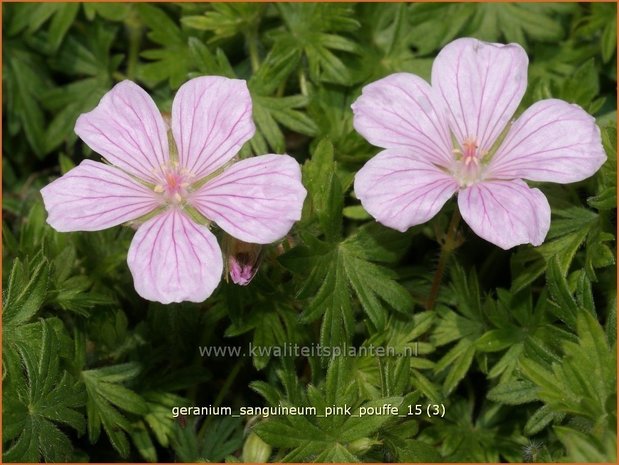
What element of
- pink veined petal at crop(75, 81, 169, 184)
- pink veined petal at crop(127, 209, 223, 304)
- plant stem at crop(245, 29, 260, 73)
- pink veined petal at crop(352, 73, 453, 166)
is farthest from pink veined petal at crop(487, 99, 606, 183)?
plant stem at crop(245, 29, 260, 73)

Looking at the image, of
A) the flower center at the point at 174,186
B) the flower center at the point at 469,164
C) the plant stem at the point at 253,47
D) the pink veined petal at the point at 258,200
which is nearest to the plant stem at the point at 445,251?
the flower center at the point at 469,164

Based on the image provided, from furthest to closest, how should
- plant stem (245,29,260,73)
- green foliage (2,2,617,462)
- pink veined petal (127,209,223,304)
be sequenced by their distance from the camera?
plant stem (245,29,260,73), green foliage (2,2,617,462), pink veined petal (127,209,223,304)

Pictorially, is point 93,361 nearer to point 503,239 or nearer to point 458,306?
point 458,306

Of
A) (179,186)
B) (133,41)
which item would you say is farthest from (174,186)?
(133,41)

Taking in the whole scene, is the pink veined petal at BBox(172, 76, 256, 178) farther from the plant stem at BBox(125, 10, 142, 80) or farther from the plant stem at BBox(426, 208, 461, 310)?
the plant stem at BBox(125, 10, 142, 80)

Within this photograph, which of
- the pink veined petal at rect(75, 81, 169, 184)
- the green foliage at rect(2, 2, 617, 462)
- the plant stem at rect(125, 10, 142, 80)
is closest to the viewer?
the green foliage at rect(2, 2, 617, 462)

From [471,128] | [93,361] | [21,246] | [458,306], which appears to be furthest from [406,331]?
[21,246]
